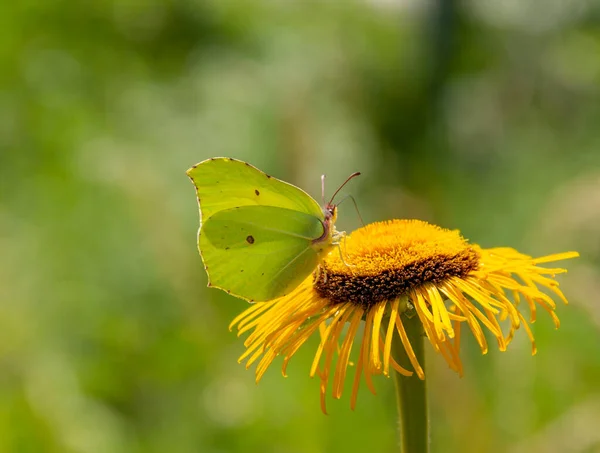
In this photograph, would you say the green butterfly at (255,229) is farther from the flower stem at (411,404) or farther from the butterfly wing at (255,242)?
the flower stem at (411,404)

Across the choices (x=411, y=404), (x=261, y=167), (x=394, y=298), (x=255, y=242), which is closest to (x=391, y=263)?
(x=394, y=298)

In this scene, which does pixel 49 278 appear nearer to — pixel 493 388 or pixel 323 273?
pixel 493 388

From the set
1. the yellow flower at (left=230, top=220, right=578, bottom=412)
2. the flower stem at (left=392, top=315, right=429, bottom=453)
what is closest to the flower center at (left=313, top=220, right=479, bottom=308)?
the yellow flower at (left=230, top=220, right=578, bottom=412)

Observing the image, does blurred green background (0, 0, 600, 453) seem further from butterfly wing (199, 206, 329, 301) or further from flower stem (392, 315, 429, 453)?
flower stem (392, 315, 429, 453)

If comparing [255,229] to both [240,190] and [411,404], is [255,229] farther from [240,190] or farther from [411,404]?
[411,404]

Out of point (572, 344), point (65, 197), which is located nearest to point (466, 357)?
point (572, 344)

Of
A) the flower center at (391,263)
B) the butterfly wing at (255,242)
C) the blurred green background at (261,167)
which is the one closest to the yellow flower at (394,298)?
the flower center at (391,263)

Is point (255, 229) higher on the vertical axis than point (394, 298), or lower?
higher
